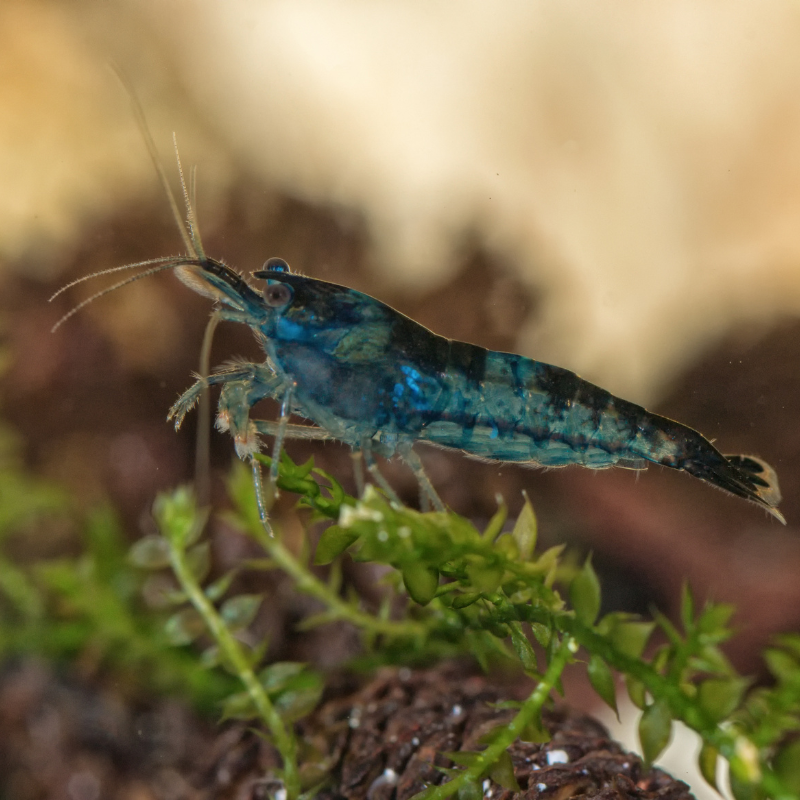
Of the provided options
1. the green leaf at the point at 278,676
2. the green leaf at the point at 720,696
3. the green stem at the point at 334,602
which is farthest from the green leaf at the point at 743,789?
the green leaf at the point at 278,676

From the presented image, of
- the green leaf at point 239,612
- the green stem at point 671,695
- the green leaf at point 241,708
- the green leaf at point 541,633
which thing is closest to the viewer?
the green stem at point 671,695

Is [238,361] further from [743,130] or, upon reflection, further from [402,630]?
[743,130]

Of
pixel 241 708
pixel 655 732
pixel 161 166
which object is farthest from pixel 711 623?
pixel 161 166

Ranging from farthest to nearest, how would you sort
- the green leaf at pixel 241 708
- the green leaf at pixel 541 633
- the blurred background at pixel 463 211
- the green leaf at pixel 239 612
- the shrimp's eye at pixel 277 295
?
the blurred background at pixel 463 211 < the shrimp's eye at pixel 277 295 < the green leaf at pixel 239 612 < the green leaf at pixel 241 708 < the green leaf at pixel 541 633

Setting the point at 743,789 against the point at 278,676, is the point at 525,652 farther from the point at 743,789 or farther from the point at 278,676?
the point at 278,676

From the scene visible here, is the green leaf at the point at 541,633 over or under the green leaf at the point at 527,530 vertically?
under

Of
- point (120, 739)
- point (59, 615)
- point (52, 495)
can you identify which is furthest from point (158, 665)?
point (52, 495)

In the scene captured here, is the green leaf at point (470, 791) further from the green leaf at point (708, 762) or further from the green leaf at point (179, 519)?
the green leaf at point (179, 519)

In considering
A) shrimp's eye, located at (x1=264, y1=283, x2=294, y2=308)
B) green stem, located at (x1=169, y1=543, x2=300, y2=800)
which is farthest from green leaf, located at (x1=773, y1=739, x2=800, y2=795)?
shrimp's eye, located at (x1=264, y1=283, x2=294, y2=308)

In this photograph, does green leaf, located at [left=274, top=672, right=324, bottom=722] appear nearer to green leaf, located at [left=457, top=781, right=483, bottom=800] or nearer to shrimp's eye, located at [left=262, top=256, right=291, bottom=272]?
green leaf, located at [left=457, top=781, right=483, bottom=800]
